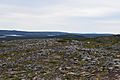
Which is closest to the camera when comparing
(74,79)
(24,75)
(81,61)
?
(74,79)

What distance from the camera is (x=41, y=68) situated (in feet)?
92.3

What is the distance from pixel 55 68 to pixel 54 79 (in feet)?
12.6

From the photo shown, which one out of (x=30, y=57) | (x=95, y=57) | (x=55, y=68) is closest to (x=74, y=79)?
(x=55, y=68)

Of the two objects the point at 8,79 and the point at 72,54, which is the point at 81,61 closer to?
the point at 72,54

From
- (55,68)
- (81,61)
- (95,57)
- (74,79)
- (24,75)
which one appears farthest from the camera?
(95,57)

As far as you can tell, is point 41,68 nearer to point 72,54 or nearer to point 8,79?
point 8,79

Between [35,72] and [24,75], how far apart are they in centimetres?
105

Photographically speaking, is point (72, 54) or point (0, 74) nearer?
point (0, 74)

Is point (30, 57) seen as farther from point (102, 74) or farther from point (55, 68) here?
point (102, 74)

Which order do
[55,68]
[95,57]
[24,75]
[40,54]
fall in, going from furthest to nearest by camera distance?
1. [40,54]
2. [95,57]
3. [55,68]
4. [24,75]

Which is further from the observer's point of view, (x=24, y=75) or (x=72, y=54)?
(x=72, y=54)

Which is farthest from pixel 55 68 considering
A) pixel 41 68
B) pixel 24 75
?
pixel 24 75

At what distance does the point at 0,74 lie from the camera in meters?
27.1

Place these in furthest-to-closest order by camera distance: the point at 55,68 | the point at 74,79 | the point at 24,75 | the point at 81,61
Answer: the point at 81,61
the point at 55,68
the point at 24,75
the point at 74,79
